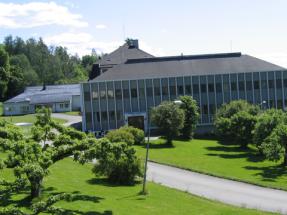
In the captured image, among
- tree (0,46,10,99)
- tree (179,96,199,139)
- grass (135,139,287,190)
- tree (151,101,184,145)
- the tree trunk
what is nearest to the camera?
the tree trunk

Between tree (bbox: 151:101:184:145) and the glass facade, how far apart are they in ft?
39.7

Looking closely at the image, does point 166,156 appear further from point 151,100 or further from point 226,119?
point 151,100

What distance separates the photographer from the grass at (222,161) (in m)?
41.2

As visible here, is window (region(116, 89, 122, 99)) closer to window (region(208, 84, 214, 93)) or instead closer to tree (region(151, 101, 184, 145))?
window (region(208, 84, 214, 93))

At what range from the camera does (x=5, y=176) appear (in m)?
32.4

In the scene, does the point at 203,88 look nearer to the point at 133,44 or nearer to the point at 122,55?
the point at 122,55

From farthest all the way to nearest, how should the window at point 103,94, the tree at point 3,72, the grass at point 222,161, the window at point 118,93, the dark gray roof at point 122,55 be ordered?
the tree at point 3,72
the dark gray roof at point 122,55
the window at point 118,93
the window at point 103,94
the grass at point 222,161

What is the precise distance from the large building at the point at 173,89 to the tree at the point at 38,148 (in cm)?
4106

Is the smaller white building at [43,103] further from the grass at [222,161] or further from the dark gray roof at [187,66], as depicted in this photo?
the grass at [222,161]

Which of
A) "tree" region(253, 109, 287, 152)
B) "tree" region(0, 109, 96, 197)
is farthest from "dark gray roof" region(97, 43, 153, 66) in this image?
"tree" region(0, 109, 96, 197)

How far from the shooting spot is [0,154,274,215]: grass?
26.3m

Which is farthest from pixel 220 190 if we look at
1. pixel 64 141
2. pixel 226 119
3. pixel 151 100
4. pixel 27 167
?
pixel 151 100

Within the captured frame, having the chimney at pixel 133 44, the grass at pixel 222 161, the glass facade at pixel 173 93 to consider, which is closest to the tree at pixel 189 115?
the grass at pixel 222 161

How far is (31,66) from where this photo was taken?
481 ft
